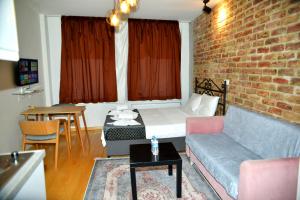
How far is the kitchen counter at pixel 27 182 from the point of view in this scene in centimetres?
93

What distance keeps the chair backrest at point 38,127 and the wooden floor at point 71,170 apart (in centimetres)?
54

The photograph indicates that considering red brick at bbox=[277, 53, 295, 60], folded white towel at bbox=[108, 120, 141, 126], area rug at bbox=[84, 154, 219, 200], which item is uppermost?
red brick at bbox=[277, 53, 295, 60]

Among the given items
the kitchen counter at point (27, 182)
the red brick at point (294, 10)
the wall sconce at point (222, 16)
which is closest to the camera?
the kitchen counter at point (27, 182)

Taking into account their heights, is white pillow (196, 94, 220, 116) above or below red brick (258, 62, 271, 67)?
below

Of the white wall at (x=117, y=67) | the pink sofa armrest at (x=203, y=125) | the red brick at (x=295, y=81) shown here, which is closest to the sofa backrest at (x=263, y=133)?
the pink sofa armrest at (x=203, y=125)

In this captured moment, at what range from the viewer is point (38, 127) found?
2684 mm

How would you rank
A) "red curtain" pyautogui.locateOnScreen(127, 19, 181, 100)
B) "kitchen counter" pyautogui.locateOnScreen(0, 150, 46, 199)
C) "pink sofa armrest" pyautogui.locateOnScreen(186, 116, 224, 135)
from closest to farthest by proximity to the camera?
"kitchen counter" pyautogui.locateOnScreen(0, 150, 46, 199) → "pink sofa armrest" pyautogui.locateOnScreen(186, 116, 224, 135) → "red curtain" pyautogui.locateOnScreen(127, 19, 181, 100)

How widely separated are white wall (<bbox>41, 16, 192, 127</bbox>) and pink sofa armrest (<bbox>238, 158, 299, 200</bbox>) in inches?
135

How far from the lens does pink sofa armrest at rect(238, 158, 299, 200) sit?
5.02ft

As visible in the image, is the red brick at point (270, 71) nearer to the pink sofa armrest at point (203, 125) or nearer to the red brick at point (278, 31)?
the red brick at point (278, 31)

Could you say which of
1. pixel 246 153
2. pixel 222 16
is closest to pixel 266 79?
pixel 246 153

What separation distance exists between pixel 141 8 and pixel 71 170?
2.93 meters

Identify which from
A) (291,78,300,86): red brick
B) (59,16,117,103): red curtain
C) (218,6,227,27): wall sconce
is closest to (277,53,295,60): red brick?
(291,78,300,86): red brick

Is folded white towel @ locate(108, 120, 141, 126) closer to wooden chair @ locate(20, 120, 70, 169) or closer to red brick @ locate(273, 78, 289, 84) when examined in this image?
wooden chair @ locate(20, 120, 70, 169)
